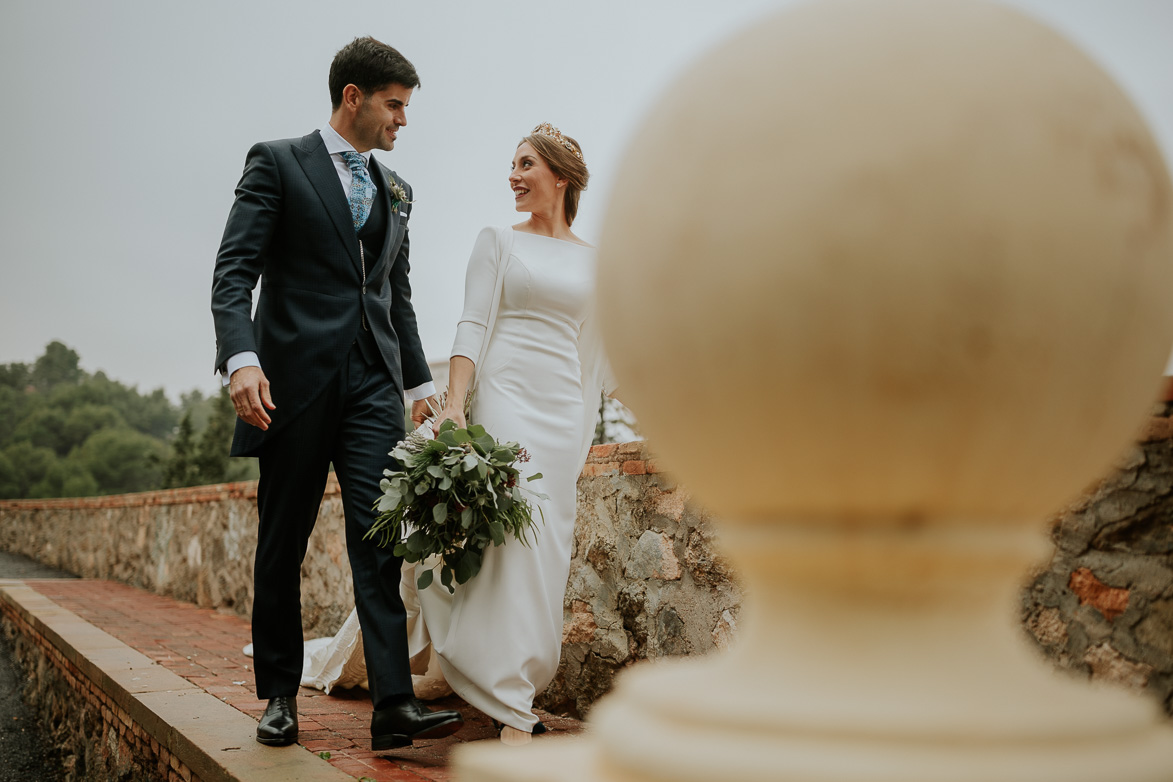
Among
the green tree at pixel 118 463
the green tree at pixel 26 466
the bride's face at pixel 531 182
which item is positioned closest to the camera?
the bride's face at pixel 531 182

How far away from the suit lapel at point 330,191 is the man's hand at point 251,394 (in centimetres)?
52

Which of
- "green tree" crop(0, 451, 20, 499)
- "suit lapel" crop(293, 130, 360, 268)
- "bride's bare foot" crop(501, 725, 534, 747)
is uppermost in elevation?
"suit lapel" crop(293, 130, 360, 268)

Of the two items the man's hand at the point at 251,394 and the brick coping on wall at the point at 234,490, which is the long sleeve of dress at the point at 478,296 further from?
the brick coping on wall at the point at 234,490

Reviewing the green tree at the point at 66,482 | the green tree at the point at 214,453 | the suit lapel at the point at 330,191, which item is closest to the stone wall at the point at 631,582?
the suit lapel at the point at 330,191

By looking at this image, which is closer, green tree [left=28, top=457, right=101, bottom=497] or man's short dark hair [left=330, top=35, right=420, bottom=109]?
man's short dark hair [left=330, top=35, right=420, bottom=109]

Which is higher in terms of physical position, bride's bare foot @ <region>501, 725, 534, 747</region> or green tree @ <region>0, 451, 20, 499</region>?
bride's bare foot @ <region>501, 725, 534, 747</region>

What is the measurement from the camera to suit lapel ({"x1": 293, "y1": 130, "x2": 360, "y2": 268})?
2.66 m

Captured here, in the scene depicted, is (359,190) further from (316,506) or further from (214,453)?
(214,453)

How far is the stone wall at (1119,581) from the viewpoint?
1.64 metres

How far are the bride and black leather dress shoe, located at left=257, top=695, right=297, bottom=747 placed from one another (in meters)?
0.44

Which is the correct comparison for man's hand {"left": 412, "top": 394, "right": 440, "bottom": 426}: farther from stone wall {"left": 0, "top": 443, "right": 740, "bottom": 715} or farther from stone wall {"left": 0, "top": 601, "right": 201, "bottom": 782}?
stone wall {"left": 0, "top": 601, "right": 201, "bottom": 782}

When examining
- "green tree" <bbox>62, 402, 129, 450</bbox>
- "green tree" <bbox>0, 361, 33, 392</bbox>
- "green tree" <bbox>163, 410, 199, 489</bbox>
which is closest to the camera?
"green tree" <bbox>163, 410, 199, 489</bbox>

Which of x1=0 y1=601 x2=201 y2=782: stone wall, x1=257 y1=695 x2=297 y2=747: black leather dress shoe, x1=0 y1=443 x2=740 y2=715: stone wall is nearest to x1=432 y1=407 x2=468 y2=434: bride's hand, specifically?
x1=0 y1=443 x2=740 y2=715: stone wall

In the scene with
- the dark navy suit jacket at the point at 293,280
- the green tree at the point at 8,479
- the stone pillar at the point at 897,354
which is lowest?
the green tree at the point at 8,479
